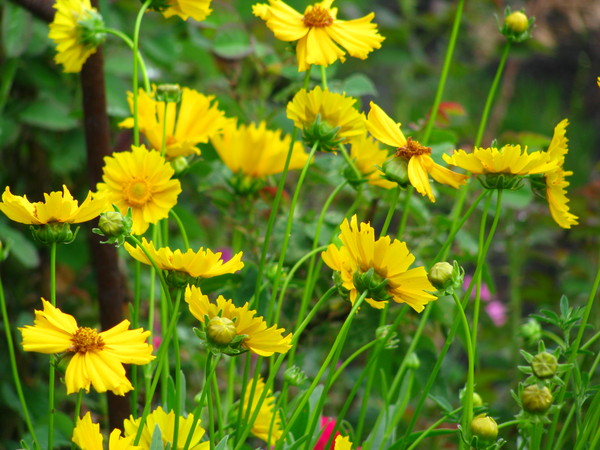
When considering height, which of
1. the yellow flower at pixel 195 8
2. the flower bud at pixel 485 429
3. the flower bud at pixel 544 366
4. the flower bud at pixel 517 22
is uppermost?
the flower bud at pixel 517 22

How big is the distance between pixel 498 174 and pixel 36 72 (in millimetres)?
705

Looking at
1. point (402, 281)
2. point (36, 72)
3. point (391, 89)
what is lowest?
point (391, 89)

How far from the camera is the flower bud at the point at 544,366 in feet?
1.27

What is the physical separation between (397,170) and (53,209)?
0.58 feet

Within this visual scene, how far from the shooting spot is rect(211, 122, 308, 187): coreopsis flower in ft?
1.89

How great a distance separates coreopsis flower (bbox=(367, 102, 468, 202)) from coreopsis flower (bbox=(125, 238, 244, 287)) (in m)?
0.10

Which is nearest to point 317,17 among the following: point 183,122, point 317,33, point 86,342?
point 317,33

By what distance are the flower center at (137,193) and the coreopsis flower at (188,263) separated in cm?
4

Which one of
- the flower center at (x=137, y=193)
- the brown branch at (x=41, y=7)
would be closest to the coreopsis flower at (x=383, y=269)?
the flower center at (x=137, y=193)

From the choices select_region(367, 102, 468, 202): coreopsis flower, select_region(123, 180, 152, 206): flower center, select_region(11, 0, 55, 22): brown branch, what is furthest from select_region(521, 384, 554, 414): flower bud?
select_region(11, 0, 55, 22): brown branch

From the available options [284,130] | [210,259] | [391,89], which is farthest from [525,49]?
[210,259]

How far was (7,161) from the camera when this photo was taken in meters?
1.01

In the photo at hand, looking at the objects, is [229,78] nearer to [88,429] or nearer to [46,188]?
[46,188]

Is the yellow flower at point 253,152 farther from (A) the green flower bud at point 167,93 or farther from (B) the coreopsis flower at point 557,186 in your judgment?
(B) the coreopsis flower at point 557,186
